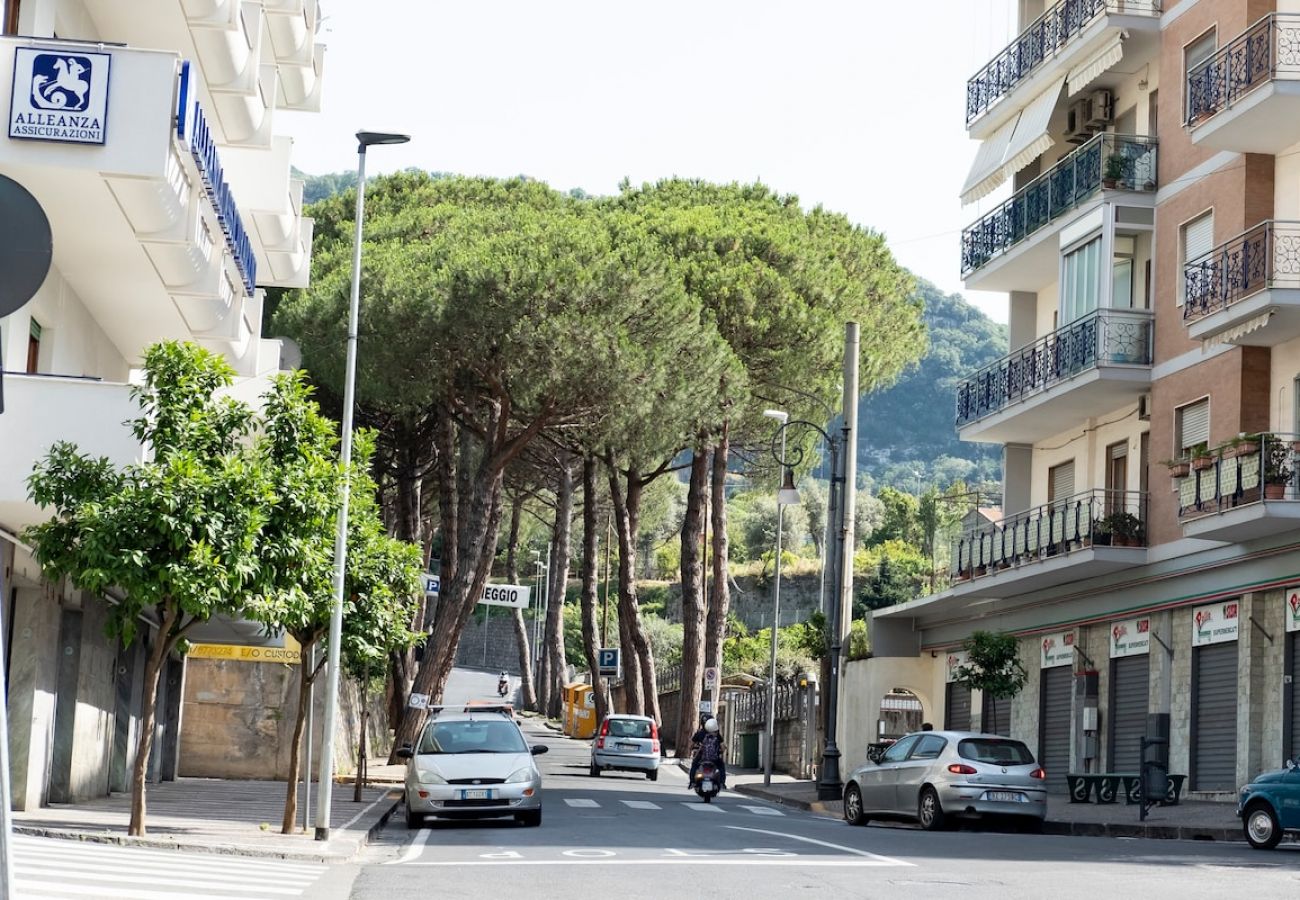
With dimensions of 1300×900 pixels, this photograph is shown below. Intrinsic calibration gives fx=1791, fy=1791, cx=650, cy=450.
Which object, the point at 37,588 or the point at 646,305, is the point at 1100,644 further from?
the point at 37,588

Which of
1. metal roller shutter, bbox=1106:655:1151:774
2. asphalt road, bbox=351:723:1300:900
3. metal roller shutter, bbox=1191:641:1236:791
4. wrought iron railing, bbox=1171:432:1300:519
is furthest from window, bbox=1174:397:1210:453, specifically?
asphalt road, bbox=351:723:1300:900

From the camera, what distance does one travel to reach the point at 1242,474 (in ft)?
86.4

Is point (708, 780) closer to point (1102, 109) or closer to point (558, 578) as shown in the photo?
point (1102, 109)

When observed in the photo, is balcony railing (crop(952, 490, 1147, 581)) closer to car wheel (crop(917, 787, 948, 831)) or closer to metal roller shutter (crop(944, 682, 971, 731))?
metal roller shutter (crop(944, 682, 971, 731))

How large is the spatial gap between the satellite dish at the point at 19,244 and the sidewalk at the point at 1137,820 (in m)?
20.3

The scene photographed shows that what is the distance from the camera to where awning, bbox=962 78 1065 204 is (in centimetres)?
3597

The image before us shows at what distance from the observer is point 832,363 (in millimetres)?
48250

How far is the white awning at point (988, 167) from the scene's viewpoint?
3816cm

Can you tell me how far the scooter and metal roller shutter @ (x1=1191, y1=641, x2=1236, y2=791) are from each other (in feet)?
28.4

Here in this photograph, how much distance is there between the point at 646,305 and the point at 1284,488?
18.7 metres

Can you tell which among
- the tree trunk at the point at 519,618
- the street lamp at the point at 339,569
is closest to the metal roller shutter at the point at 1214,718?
the street lamp at the point at 339,569

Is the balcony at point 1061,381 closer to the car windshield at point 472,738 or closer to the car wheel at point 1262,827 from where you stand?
the car wheel at point 1262,827

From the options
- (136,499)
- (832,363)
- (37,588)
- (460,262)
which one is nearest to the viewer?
(136,499)

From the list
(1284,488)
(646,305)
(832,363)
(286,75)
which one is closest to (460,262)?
(646,305)
